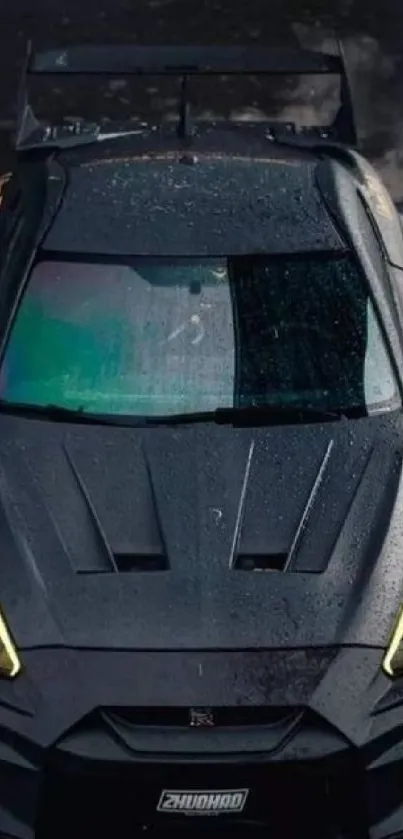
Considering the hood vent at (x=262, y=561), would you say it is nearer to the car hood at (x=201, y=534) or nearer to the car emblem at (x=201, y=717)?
the car hood at (x=201, y=534)

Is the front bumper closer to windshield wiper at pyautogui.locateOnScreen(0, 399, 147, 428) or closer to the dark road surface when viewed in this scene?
windshield wiper at pyautogui.locateOnScreen(0, 399, 147, 428)

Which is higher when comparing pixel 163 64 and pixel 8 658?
pixel 163 64

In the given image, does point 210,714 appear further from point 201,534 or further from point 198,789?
point 201,534

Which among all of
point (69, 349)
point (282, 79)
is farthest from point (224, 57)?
point (282, 79)

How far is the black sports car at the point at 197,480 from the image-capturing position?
4.68 meters

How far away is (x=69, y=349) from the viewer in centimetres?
583

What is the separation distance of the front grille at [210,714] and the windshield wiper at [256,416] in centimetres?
117

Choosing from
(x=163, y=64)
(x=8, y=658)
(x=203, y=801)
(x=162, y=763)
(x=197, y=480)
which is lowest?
(x=203, y=801)

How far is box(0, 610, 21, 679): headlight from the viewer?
4777 mm

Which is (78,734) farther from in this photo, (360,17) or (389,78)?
(360,17)

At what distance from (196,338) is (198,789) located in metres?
1.69

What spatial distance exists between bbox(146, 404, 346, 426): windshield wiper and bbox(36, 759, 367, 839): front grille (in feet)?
4.28

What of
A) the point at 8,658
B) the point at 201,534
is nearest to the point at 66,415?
the point at 201,534

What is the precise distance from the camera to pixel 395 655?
192 inches
